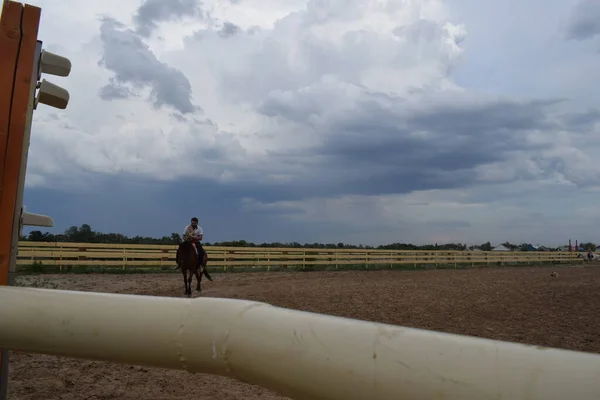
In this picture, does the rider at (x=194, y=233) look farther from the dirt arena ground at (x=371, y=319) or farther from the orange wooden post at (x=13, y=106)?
the orange wooden post at (x=13, y=106)

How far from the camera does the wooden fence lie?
16.5 metres

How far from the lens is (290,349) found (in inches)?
33.8

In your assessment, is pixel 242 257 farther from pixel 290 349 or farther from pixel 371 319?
pixel 290 349

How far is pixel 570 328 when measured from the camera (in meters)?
7.30

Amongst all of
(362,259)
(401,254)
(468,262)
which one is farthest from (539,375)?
(468,262)

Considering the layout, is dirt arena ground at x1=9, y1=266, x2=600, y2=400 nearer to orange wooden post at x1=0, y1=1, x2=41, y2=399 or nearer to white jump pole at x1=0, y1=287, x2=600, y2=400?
orange wooden post at x1=0, y1=1, x2=41, y2=399

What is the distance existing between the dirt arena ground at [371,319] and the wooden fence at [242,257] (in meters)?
3.08

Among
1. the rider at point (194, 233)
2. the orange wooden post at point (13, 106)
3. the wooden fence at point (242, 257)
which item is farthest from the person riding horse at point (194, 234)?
the orange wooden post at point (13, 106)

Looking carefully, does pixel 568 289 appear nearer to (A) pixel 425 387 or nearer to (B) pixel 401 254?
(B) pixel 401 254

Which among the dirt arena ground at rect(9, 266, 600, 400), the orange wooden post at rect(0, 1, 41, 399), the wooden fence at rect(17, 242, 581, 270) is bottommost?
the dirt arena ground at rect(9, 266, 600, 400)

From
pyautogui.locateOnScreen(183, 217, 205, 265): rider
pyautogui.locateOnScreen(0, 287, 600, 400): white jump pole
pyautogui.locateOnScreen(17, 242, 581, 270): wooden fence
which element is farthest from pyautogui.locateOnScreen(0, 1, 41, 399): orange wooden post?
pyautogui.locateOnScreen(17, 242, 581, 270): wooden fence

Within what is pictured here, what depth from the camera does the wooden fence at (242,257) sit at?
16.5 metres

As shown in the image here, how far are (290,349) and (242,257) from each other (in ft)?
64.3

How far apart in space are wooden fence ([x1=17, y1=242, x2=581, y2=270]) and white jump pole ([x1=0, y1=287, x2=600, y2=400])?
55.5ft
